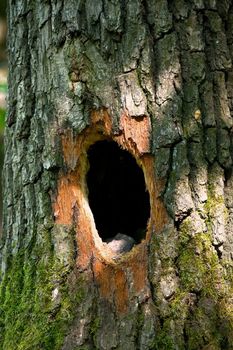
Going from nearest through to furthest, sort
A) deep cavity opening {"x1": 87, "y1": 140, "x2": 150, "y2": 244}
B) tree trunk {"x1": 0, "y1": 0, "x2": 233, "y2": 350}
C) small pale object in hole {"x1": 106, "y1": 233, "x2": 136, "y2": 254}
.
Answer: tree trunk {"x1": 0, "y1": 0, "x2": 233, "y2": 350}, small pale object in hole {"x1": 106, "y1": 233, "x2": 136, "y2": 254}, deep cavity opening {"x1": 87, "y1": 140, "x2": 150, "y2": 244}

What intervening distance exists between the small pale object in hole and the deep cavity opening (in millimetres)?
183

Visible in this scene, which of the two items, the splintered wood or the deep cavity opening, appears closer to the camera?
the splintered wood

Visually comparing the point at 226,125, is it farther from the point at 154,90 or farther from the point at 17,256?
the point at 17,256

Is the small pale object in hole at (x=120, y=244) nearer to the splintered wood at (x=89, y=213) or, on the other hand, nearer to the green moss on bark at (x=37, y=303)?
the splintered wood at (x=89, y=213)

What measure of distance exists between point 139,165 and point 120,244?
16.2 inches

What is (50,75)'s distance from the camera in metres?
2.92

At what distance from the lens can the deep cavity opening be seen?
3.32m

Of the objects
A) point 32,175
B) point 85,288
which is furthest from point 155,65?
point 85,288

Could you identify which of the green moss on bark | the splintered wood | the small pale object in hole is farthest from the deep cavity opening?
the green moss on bark

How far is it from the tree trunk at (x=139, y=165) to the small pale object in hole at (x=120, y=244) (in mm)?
37

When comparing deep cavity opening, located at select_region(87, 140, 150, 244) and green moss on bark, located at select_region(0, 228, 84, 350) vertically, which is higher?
deep cavity opening, located at select_region(87, 140, 150, 244)

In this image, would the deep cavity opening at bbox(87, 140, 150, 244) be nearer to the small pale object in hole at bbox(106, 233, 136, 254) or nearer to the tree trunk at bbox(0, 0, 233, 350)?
A: the small pale object in hole at bbox(106, 233, 136, 254)

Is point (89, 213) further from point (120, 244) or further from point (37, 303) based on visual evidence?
point (37, 303)

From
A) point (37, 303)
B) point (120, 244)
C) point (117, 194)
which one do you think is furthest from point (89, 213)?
point (117, 194)
